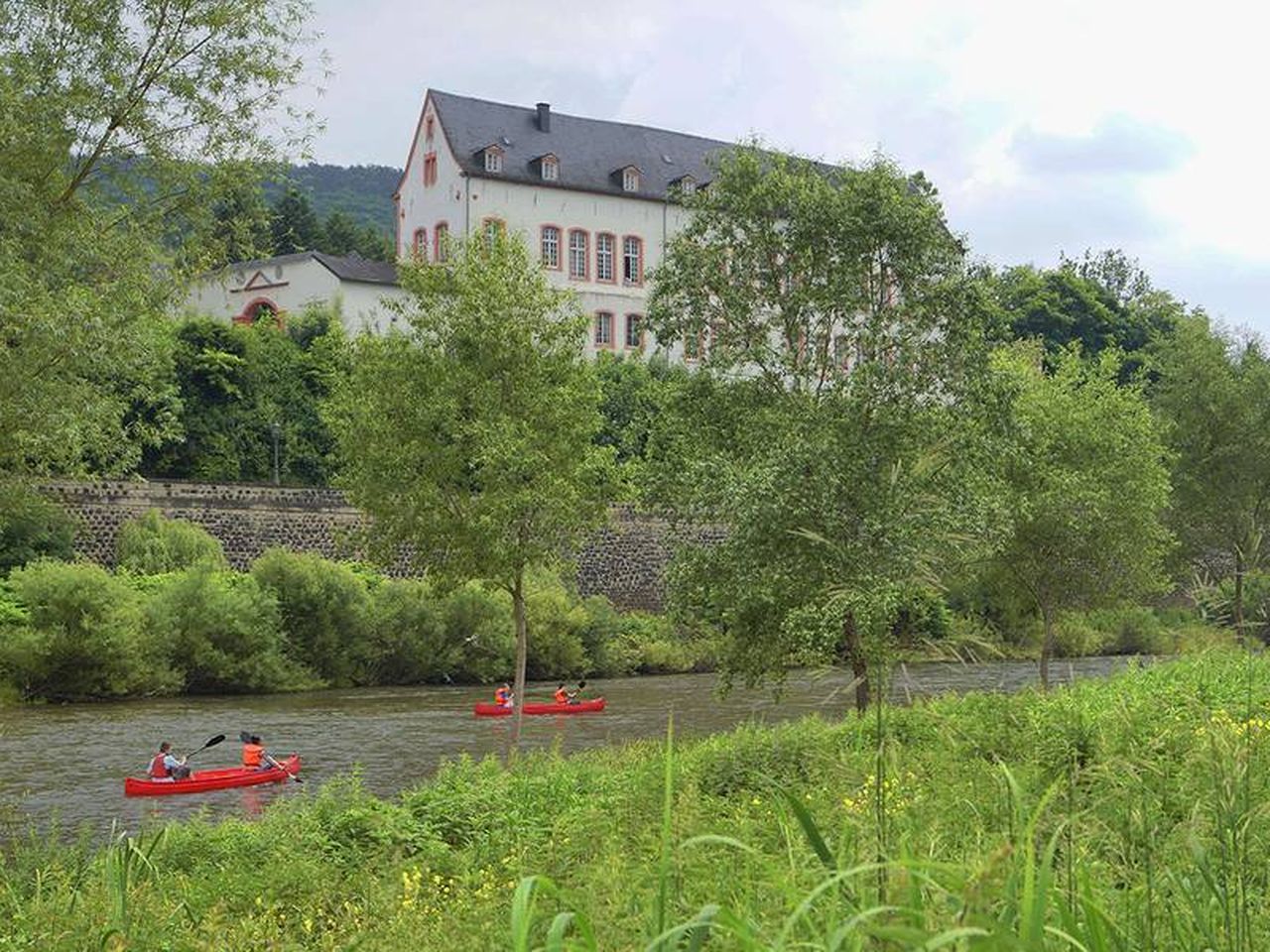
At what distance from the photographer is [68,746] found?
25.9 meters

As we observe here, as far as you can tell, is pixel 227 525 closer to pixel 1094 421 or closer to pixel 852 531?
pixel 1094 421

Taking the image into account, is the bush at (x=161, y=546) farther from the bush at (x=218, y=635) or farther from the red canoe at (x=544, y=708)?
the red canoe at (x=544, y=708)

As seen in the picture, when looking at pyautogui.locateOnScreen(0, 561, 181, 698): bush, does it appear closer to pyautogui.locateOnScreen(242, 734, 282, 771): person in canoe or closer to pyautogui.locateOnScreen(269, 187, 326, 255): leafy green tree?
pyautogui.locateOnScreen(242, 734, 282, 771): person in canoe

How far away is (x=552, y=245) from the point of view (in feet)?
205

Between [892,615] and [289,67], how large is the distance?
8.91 meters

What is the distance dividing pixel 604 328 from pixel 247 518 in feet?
81.2

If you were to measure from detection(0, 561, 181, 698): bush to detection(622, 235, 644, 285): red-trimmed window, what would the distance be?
34.1 meters

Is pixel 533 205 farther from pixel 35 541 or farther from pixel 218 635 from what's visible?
pixel 218 635

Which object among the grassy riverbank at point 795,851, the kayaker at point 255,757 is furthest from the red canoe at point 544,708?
the grassy riverbank at point 795,851

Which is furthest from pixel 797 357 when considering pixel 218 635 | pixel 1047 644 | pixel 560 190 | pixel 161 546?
pixel 560 190

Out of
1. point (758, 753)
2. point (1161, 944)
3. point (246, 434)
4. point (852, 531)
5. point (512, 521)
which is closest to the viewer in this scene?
point (1161, 944)

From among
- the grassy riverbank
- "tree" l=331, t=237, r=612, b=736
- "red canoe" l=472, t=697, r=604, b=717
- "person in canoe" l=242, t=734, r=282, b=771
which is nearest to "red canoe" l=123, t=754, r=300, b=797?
"person in canoe" l=242, t=734, r=282, b=771

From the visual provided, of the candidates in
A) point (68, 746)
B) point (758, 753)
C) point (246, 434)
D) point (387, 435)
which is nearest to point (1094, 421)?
point (387, 435)

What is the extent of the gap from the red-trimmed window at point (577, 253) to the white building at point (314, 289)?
7.61 meters
